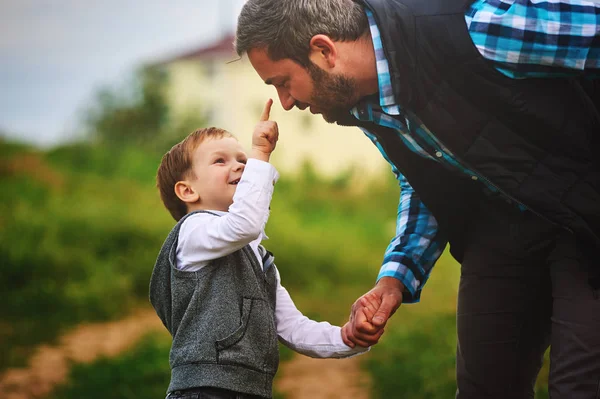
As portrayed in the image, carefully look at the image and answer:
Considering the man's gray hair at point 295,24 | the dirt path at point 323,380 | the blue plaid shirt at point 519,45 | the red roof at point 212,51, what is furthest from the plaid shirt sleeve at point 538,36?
the red roof at point 212,51

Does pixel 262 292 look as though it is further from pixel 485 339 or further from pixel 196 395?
pixel 485 339

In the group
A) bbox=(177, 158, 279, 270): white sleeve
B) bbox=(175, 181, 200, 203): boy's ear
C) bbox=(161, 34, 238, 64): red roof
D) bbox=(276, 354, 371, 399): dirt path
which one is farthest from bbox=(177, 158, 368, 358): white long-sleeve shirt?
bbox=(161, 34, 238, 64): red roof

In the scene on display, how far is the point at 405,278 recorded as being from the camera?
2424mm

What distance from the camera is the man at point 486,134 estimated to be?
1.92 metres

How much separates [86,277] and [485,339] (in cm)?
454

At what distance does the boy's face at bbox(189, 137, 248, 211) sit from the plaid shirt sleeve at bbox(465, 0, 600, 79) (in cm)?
78

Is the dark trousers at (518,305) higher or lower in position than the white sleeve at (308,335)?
lower

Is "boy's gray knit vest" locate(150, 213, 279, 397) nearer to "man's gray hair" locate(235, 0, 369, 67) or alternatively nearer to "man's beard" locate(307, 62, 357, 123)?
"man's beard" locate(307, 62, 357, 123)

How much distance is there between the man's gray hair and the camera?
217 cm

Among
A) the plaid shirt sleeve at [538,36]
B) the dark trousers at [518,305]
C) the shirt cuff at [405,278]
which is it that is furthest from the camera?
the shirt cuff at [405,278]

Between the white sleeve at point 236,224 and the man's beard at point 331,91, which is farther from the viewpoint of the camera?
the man's beard at point 331,91

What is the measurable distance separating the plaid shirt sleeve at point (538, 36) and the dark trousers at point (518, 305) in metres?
0.45

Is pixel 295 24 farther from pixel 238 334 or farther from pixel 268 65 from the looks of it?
pixel 238 334

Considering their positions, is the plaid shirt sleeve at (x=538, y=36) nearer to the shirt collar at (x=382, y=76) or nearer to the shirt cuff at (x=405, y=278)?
the shirt collar at (x=382, y=76)
